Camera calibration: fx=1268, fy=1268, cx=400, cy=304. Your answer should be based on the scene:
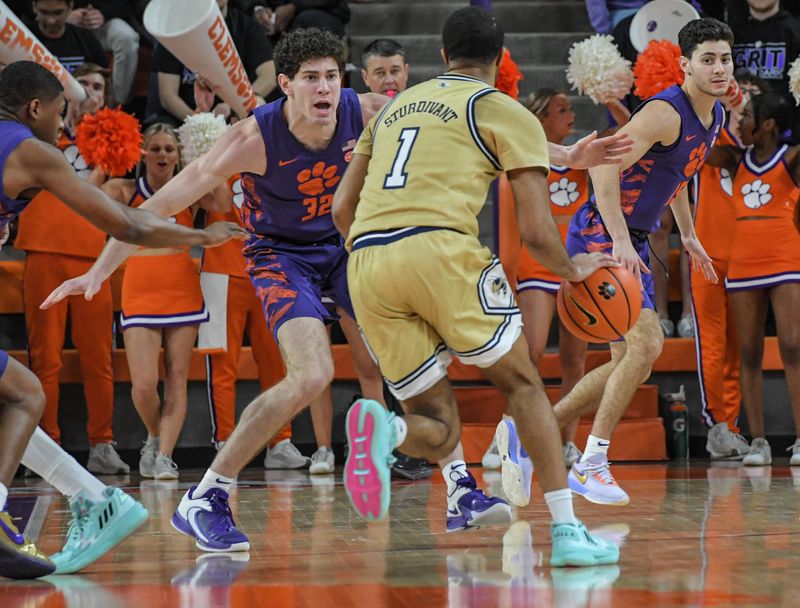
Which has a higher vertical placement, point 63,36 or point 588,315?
point 63,36

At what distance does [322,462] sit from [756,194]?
11.0 ft

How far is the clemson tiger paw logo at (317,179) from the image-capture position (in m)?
5.20

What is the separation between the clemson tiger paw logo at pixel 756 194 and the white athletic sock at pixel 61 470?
5.27 meters

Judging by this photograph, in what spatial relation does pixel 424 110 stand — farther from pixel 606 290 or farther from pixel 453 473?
pixel 453 473

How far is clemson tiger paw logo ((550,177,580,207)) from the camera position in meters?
8.32

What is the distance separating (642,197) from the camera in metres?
6.14

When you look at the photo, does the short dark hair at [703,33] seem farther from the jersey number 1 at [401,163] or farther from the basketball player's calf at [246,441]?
the basketball player's calf at [246,441]

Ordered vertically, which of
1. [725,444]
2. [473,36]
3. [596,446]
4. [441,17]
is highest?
[441,17]

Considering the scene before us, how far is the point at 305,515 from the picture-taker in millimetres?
5891

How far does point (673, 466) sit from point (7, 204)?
5039 millimetres

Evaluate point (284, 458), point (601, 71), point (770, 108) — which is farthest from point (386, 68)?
point (284, 458)

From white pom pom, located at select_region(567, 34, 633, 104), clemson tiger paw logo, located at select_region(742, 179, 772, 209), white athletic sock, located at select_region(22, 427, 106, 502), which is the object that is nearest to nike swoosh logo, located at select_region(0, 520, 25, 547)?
white athletic sock, located at select_region(22, 427, 106, 502)

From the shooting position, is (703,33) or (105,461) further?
(105,461)

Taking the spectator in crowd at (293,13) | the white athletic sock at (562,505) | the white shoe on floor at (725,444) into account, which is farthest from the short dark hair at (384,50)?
the white athletic sock at (562,505)
